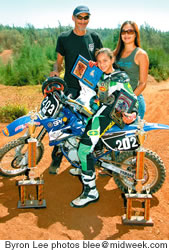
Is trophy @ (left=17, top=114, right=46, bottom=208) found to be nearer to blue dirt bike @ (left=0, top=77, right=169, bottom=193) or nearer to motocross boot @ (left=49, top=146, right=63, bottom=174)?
blue dirt bike @ (left=0, top=77, right=169, bottom=193)

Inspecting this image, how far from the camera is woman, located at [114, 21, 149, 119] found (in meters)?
4.09

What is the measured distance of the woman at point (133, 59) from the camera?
409 cm

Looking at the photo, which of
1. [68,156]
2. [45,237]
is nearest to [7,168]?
[68,156]

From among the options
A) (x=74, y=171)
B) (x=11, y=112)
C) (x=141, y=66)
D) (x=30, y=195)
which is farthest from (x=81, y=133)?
(x=11, y=112)

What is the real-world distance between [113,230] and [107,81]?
170 centimetres

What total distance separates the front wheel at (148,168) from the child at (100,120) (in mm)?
444

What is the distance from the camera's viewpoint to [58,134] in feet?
13.0

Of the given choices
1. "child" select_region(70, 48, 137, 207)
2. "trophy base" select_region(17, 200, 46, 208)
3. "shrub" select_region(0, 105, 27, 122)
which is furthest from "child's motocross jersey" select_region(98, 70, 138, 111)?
"shrub" select_region(0, 105, 27, 122)

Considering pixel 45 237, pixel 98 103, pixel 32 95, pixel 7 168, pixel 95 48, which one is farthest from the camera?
pixel 32 95

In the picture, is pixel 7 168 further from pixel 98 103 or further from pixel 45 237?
pixel 98 103

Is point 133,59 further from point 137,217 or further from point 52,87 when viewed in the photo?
point 137,217

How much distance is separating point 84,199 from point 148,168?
37.6 inches

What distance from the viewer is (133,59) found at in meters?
4.16

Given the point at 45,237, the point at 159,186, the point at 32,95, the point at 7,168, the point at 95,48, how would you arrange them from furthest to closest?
the point at 32,95 → the point at 95,48 → the point at 7,168 → the point at 159,186 → the point at 45,237
